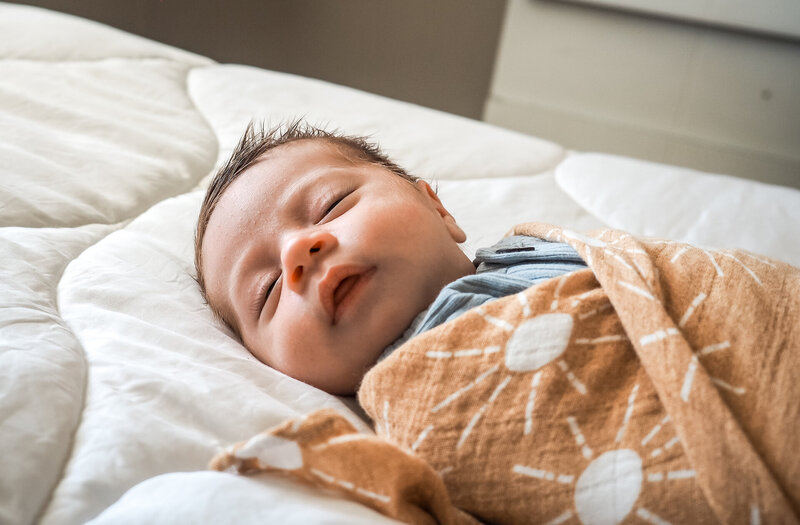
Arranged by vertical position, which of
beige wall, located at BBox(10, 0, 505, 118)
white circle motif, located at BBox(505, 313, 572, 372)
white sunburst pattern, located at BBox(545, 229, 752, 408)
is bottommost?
beige wall, located at BBox(10, 0, 505, 118)

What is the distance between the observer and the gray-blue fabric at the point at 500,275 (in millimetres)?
668

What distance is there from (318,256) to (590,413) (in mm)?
292

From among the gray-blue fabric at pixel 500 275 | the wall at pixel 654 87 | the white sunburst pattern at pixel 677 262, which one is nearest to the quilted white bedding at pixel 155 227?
the gray-blue fabric at pixel 500 275

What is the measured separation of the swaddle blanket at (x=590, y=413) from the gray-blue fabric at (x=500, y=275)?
59 mm

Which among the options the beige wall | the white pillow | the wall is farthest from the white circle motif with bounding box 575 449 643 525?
the beige wall

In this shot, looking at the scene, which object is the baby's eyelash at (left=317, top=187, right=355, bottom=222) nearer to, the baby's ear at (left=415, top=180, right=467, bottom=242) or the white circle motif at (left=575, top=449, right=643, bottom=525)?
A: the baby's ear at (left=415, top=180, right=467, bottom=242)

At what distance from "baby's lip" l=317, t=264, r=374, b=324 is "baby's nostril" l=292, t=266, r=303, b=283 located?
0.10 ft

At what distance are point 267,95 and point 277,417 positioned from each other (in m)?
0.96

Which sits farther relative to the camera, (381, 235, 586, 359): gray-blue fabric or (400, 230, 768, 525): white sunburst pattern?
(381, 235, 586, 359): gray-blue fabric

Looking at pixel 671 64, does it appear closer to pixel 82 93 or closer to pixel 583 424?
pixel 82 93

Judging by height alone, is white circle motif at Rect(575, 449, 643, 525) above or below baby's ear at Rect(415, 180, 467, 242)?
below

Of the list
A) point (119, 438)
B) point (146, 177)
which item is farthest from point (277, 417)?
point (146, 177)

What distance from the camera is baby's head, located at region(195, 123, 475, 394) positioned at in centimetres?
70

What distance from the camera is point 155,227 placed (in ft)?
3.19
